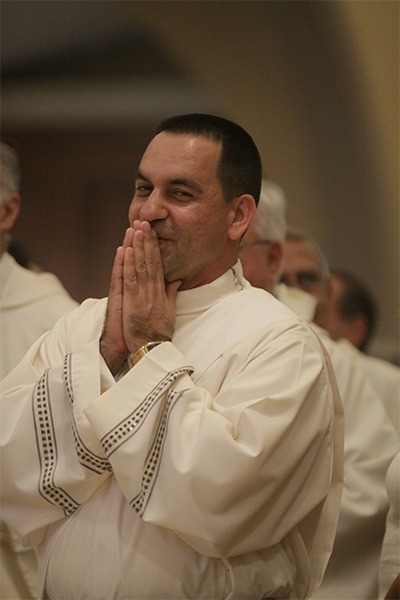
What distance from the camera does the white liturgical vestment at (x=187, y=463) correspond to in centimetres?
292

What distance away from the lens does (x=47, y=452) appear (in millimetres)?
3154

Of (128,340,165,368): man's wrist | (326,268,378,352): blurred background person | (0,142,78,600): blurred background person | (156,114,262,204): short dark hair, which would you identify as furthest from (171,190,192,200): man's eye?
(326,268,378,352): blurred background person

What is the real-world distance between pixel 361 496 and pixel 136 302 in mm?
1914

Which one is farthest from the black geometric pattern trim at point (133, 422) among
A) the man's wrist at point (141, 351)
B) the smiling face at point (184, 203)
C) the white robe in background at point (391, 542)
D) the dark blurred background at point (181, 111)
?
the dark blurred background at point (181, 111)

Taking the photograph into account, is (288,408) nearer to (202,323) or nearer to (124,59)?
(202,323)

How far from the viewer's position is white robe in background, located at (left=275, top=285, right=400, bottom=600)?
4.45 m

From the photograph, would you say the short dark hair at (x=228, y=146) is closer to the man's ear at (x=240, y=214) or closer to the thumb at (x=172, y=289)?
the man's ear at (x=240, y=214)

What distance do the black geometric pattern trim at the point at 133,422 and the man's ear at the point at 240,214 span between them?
1.76 ft

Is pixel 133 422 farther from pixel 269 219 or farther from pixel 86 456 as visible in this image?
pixel 269 219

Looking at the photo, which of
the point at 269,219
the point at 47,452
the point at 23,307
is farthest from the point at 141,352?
the point at 269,219

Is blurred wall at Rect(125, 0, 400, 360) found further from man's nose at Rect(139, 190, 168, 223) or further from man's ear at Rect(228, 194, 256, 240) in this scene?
man's nose at Rect(139, 190, 168, 223)

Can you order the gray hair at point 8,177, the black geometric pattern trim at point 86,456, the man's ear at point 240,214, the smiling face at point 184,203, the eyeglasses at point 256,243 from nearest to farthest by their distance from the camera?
the black geometric pattern trim at point 86,456 < the smiling face at point 184,203 < the man's ear at point 240,214 < the gray hair at point 8,177 < the eyeglasses at point 256,243

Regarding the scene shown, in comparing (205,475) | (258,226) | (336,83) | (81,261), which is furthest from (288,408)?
(336,83)

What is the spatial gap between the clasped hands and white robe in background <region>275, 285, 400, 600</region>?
1.62m
